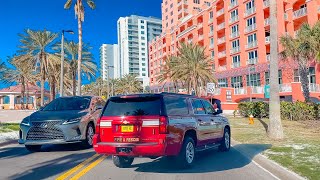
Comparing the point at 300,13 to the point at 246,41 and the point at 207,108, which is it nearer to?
the point at 246,41

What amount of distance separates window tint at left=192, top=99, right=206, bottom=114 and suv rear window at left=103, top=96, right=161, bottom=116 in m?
1.65

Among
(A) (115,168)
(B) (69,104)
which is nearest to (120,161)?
(A) (115,168)

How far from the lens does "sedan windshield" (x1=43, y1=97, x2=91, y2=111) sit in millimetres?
12336

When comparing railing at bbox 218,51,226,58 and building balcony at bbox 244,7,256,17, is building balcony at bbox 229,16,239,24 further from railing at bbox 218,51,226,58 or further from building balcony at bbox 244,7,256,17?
railing at bbox 218,51,226,58

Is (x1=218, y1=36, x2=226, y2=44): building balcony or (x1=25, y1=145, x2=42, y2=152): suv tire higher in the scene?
(x1=218, y1=36, x2=226, y2=44): building balcony

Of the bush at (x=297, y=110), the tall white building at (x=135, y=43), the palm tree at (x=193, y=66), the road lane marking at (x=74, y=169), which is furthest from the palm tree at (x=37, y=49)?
the tall white building at (x=135, y=43)

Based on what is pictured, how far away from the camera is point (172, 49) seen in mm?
92875

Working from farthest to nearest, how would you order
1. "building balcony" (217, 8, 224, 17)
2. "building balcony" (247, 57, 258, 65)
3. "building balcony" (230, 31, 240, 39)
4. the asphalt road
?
"building balcony" (217, 8, 224, 17) < "building balcony" (230, 31, 240, 39) < "building balcony" (247, 57, 258, 65) < the asphalt road

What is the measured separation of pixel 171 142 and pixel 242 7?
177 feet

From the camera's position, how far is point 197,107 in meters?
9.07

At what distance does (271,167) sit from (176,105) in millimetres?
2672

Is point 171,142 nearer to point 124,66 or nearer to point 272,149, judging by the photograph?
point 272,149

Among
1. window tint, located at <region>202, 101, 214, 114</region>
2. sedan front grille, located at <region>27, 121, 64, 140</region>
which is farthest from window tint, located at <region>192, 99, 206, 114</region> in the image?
sedan front grille, located at <region>27, 121, 64, 140</region>

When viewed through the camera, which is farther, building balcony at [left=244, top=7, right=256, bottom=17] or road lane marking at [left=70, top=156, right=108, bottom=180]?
building balcony at [left=244, top=7, right=256, bottom=17]
